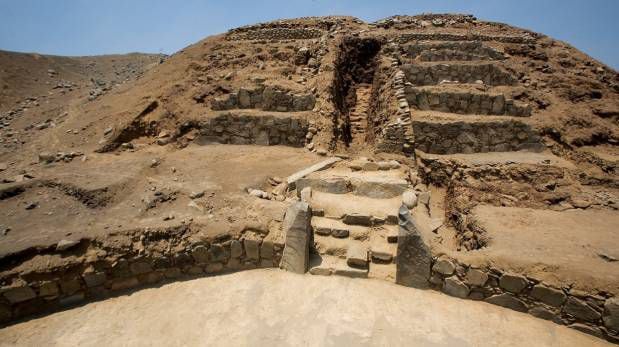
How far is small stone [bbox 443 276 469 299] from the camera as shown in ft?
15.8

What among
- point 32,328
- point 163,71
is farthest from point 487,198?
point 163,71

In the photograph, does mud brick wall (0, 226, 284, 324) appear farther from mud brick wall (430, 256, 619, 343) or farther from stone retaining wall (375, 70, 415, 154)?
stone retaining wall (375, 70, 415, 154)

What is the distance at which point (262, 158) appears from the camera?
937 centimetres

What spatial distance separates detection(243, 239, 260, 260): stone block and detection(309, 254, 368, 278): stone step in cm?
92

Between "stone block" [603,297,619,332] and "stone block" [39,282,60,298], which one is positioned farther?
"stone block" [39,282,60,298]

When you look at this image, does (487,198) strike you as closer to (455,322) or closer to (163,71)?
(455,322)

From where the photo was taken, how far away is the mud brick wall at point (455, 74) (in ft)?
39.3

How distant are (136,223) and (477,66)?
39.5 feet

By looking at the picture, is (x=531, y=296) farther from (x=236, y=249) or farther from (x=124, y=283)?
(x=124, y=283)

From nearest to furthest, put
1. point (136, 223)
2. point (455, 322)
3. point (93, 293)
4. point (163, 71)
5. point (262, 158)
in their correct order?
point (455, 322)
point (93, 293)
point (136, 223)
point (262, 158)
point (163, 71)

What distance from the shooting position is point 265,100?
11.0 m

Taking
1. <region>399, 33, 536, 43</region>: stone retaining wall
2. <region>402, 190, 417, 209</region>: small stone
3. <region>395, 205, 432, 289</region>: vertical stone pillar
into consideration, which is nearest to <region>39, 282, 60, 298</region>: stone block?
<region>395, 205, 432, 289</region>: vertical stone pillar

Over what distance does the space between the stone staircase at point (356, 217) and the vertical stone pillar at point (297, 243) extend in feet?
0.78

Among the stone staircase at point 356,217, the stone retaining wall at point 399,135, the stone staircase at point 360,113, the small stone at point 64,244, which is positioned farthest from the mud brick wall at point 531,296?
the stone staircase at point 360,113
